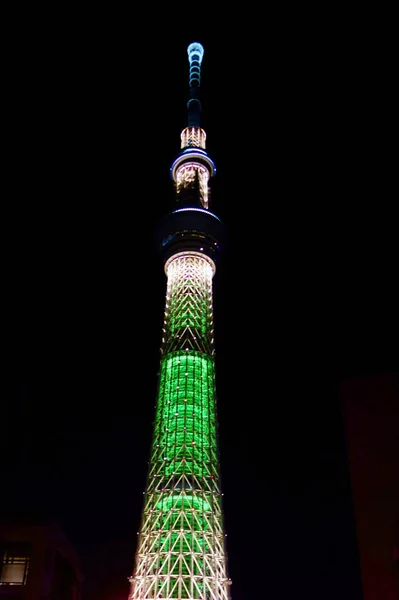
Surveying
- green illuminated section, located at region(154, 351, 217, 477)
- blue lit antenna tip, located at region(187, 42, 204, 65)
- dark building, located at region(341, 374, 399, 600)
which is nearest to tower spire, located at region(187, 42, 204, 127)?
blue lit antenna tip, located at region(187, 42, 204, 65)

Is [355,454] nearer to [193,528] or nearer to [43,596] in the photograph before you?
[43,596]

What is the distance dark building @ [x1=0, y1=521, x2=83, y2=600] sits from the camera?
85.5ft

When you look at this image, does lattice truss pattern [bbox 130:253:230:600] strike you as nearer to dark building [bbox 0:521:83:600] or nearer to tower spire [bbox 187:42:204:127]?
dark building [bbox 0:521:83:600]

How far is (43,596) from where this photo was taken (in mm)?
26641

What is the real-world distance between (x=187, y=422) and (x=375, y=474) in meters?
25.5

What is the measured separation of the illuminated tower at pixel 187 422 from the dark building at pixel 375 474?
21.1m

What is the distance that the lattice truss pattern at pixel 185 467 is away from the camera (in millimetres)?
32812

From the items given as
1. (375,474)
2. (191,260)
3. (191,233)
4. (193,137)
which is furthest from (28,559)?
(193,137)

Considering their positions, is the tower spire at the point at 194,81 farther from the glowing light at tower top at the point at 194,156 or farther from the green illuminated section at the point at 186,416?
the green illuminated section at the point at 186,416

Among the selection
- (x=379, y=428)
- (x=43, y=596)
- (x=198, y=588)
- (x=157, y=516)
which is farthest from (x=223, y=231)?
(x=379, y=428)

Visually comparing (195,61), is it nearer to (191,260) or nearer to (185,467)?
(191,260)

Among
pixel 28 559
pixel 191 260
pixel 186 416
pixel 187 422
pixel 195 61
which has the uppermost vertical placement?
pixel 195 61

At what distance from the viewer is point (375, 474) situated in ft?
45.9

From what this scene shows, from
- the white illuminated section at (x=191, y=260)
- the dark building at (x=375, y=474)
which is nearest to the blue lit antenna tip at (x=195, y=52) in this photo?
the white illuminated section at (x=191, y=260)
